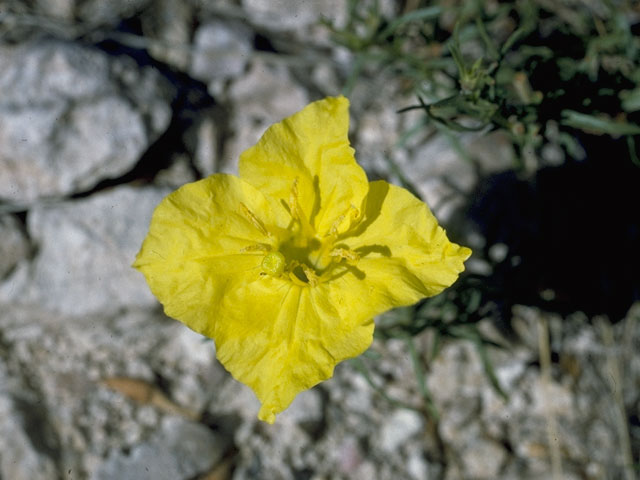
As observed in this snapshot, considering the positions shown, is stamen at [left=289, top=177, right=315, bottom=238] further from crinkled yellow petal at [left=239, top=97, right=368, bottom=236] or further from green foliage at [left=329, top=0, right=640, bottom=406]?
green foliage at [left=329, top=0, right=640, bottom=406]

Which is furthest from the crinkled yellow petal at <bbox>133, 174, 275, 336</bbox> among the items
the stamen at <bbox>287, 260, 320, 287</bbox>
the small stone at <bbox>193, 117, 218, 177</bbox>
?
the small stone at <bbox>193, 117, 218, 177</bbox>

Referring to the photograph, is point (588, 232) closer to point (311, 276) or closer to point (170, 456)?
point (311, 276)

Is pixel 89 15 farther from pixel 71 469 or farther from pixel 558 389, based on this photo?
pixel 558 389

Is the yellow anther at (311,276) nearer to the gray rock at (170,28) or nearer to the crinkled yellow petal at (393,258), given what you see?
the crinkled yellow petal at (393,258)

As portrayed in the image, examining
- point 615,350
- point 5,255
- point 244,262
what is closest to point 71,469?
point 5,255

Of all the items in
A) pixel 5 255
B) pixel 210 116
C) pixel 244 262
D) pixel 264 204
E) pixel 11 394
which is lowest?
pixel 11 394

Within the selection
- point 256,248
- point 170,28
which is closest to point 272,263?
point 256,248

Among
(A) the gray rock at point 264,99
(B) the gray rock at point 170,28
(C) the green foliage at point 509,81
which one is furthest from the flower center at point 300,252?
(B) the gray rock at point 170,28
